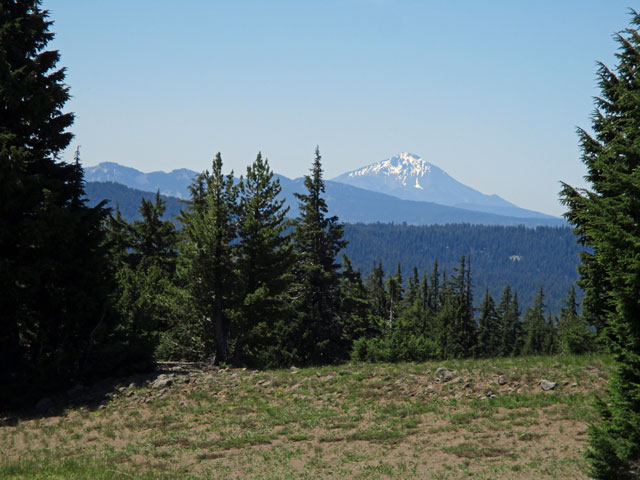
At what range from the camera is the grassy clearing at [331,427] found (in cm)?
1217

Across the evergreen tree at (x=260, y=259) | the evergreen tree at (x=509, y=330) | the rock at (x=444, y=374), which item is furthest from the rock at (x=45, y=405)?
the evergreen tree at (x=509, y=330)

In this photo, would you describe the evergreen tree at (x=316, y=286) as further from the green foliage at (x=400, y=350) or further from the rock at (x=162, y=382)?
the rock at (x=162, y=382)

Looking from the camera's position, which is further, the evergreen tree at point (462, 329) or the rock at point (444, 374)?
the evergreen tree at point (462, 329)

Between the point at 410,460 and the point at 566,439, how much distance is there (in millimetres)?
3857

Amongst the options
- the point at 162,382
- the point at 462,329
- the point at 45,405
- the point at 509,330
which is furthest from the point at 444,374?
the point at 509,330

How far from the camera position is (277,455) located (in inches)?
526

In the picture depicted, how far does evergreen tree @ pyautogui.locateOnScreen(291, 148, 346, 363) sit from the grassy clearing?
14850 mm

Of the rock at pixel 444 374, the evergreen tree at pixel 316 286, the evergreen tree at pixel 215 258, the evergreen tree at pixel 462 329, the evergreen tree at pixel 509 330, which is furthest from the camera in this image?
the evergreen tree at pixel 509 330

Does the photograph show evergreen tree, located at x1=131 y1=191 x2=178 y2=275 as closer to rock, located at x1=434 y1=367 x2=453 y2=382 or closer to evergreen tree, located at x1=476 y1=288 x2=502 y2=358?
rock, located at x1=434 y1=367 x2=453 y2=382

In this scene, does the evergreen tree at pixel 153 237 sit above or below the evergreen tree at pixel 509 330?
above

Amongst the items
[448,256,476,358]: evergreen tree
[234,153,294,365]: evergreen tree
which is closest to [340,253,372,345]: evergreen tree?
[234,153,294,365]: evergreen tree

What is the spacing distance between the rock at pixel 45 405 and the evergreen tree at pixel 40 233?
73 cm

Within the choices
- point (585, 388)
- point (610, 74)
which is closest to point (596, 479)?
point (585, 388)

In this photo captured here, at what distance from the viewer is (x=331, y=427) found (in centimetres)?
1512
